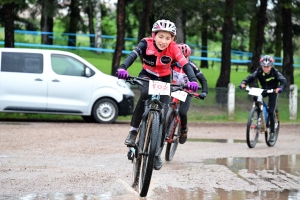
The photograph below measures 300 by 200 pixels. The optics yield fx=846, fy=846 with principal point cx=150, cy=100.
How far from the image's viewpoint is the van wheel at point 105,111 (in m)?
21.4

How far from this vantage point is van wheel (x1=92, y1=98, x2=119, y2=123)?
21438mm

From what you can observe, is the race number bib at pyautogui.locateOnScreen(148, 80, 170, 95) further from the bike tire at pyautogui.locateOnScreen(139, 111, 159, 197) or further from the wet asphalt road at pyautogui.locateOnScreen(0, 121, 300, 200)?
the wet asphalt road at pyautogui.locateOnScreen(0, 121, 300, 200)

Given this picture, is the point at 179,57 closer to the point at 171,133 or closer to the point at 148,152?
the point at 148,152

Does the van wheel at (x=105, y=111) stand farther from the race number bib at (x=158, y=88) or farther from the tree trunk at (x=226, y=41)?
the race number bib at (x=158, y=88)

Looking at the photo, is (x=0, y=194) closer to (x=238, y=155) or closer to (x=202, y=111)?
(x=238, y=155)

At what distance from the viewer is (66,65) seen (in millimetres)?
21266

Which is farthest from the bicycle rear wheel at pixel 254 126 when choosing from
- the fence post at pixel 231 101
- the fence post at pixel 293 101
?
the fence post at pixel 293 101

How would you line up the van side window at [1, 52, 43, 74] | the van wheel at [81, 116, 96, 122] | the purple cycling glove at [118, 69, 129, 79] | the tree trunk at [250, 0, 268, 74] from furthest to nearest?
the tree trunk at [250, 0, 268, 74]
the van wheel at [81, 116, 96, 122]
the van side window at [1, 52, 43, 74]
the purple cycling glove at [118, 69, 129, 79]

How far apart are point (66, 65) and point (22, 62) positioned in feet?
3.61

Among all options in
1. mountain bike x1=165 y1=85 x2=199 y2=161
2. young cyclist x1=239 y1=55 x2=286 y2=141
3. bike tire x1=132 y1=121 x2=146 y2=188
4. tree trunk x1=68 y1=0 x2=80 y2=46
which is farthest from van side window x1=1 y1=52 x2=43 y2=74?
tree trunk x1=68 y1=0 x2=80 y2=46

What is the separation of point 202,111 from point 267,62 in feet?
29.7

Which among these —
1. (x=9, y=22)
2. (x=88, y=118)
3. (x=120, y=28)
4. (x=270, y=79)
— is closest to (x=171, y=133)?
(x=270, y=79)

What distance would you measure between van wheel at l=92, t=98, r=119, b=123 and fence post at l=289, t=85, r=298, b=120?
20.3 ft

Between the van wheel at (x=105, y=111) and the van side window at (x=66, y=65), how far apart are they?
901 millimetres
